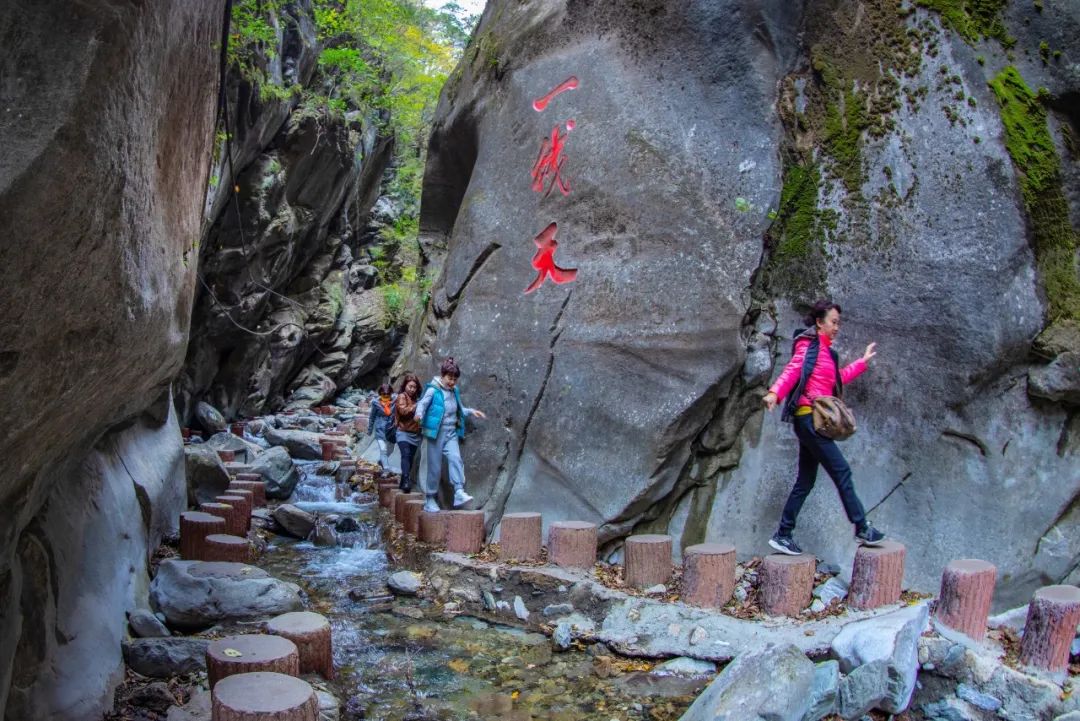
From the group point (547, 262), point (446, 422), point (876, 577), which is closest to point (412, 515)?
point (446, 422)

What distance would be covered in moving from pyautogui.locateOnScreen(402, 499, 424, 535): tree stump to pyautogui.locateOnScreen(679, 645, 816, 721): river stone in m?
3.86

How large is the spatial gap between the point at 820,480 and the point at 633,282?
2.15 metres

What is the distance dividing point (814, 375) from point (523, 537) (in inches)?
100.0

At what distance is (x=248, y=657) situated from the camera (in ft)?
12.3

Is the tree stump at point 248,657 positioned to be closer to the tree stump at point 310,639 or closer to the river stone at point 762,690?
the tree stump at point 310,639

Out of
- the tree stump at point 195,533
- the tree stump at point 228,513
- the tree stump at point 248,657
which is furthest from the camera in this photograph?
the tree stump at point 228,513

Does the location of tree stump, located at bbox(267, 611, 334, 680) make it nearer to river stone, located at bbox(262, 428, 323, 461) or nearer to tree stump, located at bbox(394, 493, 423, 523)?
tree stump, located at bbox(394, 493, 423, 523)

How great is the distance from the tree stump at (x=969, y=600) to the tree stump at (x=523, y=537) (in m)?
2.87

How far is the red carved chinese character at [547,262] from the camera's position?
23.4ft

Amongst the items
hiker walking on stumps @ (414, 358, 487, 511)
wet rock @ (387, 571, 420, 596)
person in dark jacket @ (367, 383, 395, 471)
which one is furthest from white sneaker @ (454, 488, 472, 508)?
person in dark jacket @ (367, 383, 395, 471)

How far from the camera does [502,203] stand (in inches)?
311

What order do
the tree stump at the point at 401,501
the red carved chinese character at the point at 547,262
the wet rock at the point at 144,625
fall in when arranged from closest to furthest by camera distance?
the wet rock at the point at 144,625 → the red carved chinese character at the point at 547,262 → the tree stump at the point at 401,501

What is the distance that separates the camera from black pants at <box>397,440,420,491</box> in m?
9.02

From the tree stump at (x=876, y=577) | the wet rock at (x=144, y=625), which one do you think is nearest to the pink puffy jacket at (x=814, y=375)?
the tree stump at (x=876, y=577)
